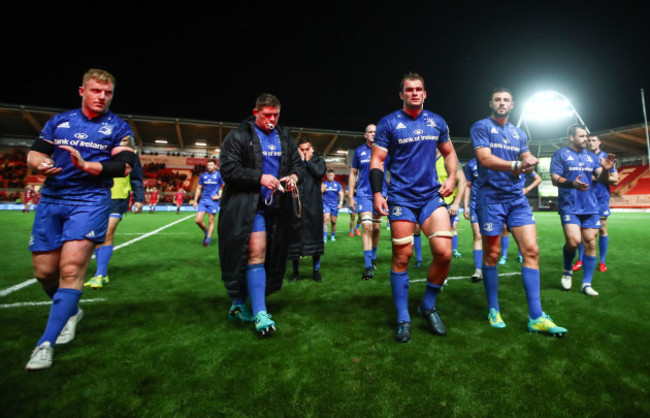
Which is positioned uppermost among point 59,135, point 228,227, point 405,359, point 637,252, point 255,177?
point 59,135

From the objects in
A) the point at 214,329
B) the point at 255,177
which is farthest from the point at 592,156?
the point at 214,329

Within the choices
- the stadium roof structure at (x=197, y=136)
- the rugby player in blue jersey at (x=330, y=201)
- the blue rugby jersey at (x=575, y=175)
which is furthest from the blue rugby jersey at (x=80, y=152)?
the stadium roof structure at (x=197, y=136)

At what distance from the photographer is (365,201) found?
5.88m

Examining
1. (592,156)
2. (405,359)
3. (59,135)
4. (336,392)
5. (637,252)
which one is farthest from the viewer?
(637,252)

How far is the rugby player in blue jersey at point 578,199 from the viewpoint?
4512mm

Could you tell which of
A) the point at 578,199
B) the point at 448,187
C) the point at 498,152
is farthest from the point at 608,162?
the point at 448,187

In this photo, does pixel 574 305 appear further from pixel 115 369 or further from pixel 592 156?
pixel 115 369

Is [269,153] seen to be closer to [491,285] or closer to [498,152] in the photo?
[498,152]

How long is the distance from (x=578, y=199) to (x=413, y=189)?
3098mm

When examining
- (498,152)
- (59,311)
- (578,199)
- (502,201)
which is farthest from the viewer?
(578,199)

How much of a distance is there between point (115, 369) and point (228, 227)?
4.23 feet

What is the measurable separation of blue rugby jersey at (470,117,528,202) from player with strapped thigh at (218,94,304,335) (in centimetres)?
187

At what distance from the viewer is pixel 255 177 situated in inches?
115

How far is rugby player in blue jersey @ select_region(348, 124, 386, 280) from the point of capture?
5.51 meters
